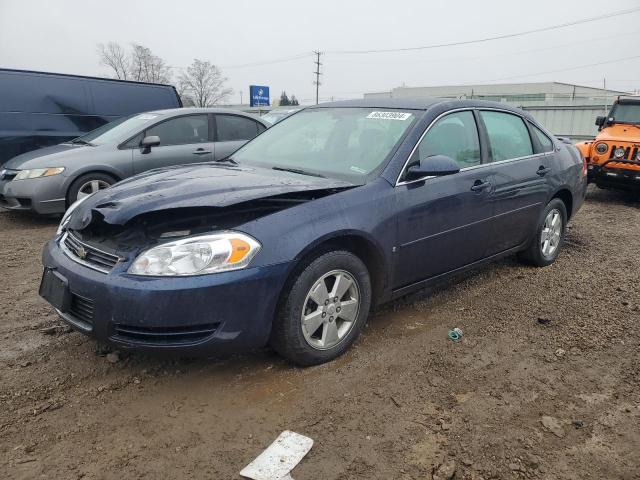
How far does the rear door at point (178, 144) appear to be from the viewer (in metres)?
6.79

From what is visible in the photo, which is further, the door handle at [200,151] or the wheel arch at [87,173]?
the door handle at [200,151]

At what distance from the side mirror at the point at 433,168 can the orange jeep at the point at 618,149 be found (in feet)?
21.5

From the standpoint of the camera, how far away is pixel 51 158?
636cm

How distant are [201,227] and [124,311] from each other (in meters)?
0.57

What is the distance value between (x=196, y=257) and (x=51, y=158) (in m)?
4.83

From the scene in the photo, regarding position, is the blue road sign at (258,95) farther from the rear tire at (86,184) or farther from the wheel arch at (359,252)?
the wheel arch at (359,252)

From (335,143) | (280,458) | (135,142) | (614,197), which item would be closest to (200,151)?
(135,142)

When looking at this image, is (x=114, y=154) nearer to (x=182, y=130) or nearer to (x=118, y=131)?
(x=118, y=131)

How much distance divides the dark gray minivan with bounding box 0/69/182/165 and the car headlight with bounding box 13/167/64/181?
1.52 meters

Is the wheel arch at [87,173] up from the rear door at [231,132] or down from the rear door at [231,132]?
down

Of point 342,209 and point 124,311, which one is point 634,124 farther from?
point 124,311

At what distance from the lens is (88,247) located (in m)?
2.80

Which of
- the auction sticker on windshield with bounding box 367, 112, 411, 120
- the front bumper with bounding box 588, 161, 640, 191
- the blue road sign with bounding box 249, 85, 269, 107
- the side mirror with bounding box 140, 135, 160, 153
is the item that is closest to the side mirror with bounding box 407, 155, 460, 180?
the auction sticker on windshield with bounding box 367, 112, 411, 120

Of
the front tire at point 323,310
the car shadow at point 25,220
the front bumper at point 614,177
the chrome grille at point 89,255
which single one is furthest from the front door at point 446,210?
the front bumper at point 614,177
